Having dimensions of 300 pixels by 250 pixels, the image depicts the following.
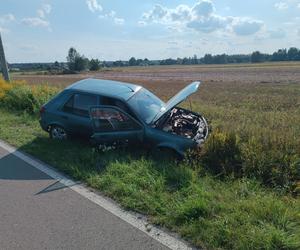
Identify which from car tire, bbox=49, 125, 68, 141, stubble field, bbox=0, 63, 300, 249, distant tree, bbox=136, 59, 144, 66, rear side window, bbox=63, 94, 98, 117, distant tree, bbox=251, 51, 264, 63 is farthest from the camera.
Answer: distant tree, bbox=136, 59, 144, 66

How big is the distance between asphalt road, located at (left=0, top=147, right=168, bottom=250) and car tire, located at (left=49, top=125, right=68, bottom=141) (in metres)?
2.50

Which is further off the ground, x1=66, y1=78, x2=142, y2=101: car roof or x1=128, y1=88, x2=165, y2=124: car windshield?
x1=66, y1=78, x2=142, y2=101: car roof

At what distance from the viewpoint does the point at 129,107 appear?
7.02m

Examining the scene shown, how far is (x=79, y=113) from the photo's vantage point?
7668 millimetres

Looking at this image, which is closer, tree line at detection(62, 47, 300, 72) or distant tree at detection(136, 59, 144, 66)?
tree line at detection(62, 47, 300, 72)

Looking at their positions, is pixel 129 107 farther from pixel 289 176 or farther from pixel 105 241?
pixel 105 241

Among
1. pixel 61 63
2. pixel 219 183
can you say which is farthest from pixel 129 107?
pixel 61 63

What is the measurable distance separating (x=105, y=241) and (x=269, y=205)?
1.93 metres

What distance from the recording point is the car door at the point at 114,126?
22.2 feet

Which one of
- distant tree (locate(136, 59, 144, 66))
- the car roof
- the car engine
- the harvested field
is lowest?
distant tree (locate(136, 59, 144, 66))

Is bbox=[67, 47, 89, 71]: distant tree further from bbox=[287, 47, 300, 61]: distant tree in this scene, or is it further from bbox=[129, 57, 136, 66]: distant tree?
bbox=[287, 47, 300, 61]: distant tree

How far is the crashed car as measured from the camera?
260 inches

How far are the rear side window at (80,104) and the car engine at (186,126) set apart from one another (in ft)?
5.37

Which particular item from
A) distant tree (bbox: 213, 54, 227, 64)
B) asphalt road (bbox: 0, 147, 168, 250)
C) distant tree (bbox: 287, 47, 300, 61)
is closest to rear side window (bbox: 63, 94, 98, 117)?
asphalt road (bbox: 0, 147, 168, 250)
